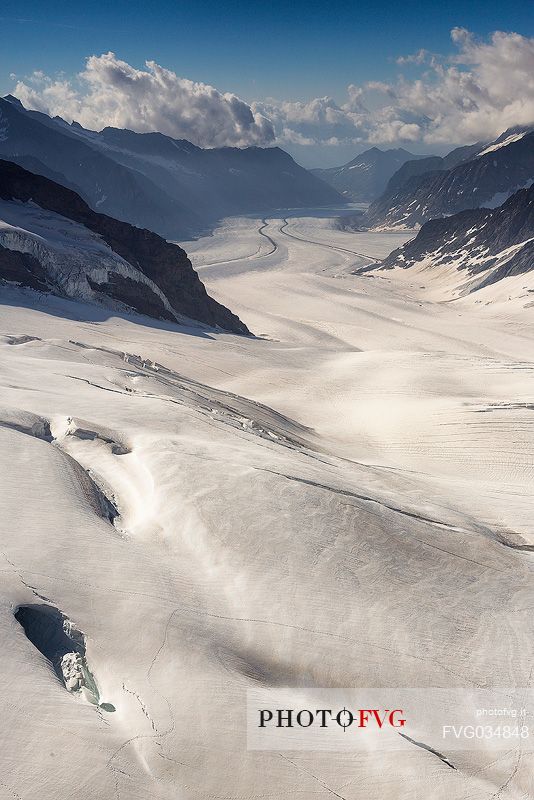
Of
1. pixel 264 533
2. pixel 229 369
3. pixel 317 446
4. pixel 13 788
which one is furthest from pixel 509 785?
pixel 229 369

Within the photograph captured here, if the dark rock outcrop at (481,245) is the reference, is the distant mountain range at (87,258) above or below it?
below

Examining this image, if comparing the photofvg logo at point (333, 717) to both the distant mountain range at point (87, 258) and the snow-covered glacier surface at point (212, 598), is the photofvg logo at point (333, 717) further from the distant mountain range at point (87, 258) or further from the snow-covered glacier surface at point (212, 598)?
the distant mountain range at point (87, 258)

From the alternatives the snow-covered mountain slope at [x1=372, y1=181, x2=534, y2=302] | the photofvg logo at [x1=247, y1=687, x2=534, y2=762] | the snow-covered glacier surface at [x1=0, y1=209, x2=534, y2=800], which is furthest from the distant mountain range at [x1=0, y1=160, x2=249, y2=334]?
the snow-covered mountain slope at [x1=372, y1=181, x2=534, y2=302]

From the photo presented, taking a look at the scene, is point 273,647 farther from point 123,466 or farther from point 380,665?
point 123,466

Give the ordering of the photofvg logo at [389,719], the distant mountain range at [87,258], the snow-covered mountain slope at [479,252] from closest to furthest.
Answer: the photofvg logo at [389,719]
the distant mountain range at [87,258]
the snow-covered mountain slope at [479,252]

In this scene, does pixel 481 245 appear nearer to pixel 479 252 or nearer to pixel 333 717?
pixel 479 252

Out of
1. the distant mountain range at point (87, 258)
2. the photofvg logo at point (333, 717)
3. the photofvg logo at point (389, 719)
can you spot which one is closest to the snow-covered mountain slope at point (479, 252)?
the distant mountain range at point (87, 258)

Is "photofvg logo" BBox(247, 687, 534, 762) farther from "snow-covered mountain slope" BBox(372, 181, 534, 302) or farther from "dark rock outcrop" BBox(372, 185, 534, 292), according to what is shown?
"dark rock outcrop" BBox(372, 185, 534, 292)
